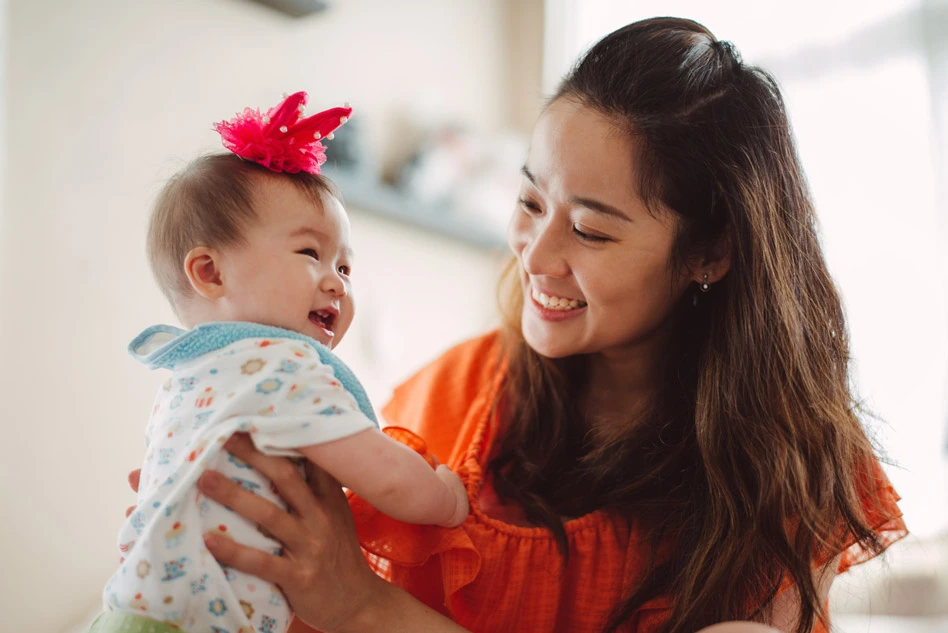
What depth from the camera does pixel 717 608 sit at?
3.82 ft

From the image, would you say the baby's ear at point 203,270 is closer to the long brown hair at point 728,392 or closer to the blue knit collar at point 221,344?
the blue knit collar at point 221,344

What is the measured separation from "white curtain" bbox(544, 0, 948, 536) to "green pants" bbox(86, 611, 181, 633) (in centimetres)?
187

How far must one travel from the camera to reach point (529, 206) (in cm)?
135

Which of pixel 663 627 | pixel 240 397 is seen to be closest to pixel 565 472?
pixel 663 627

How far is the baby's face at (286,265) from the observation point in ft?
3.15

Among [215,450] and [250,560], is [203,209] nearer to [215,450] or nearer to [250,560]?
[215,450]

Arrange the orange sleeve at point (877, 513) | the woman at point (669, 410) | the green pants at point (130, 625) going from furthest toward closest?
the orange sleeve at point (877, 513) < the woman at point (669, 410) < the green pants at point (130, 625)

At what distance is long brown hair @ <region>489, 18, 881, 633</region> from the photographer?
3.90 ft

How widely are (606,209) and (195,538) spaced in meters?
0.72

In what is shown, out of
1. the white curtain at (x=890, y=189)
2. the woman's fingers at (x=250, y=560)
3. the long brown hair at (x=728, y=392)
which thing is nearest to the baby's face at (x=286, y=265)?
the woman's fingers at (x=250, y=560)

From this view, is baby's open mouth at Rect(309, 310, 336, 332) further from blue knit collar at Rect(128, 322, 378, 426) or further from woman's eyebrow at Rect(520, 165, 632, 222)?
woman's eyebrow at Rect(520, 165, 632, 222)

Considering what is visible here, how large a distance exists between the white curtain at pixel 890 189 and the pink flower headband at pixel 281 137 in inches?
63.4

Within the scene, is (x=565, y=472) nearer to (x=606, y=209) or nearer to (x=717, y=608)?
(x=717, y=608)

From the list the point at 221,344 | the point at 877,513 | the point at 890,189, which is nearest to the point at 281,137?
the point at 221,344
